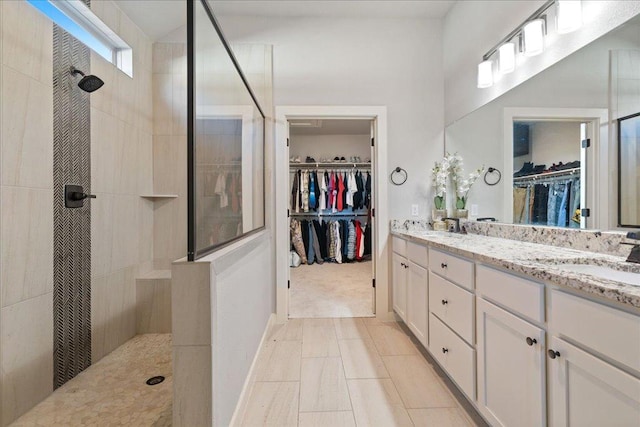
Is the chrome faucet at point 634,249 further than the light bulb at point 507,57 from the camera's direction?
No

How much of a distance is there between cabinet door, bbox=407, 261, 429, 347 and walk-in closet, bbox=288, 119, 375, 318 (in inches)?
87.7

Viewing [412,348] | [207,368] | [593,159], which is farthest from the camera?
[412,348]

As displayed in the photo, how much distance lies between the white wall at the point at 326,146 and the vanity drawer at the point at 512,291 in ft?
14.6

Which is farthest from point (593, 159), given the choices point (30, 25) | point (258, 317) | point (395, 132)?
point (30, 25)

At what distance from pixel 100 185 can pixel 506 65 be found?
10.0 ft

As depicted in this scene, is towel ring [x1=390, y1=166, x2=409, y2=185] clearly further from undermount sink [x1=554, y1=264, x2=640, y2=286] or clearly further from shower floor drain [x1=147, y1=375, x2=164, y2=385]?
shower floor drain [x1=147, y1=375, x2=164, y2=385]

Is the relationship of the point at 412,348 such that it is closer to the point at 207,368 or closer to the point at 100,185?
the point at 207,368

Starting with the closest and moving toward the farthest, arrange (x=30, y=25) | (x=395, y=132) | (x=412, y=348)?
(x=30, y=25) → (x=412, y=348) → (x=395, y=132)

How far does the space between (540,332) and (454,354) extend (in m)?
0.66

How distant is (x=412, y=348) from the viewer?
6.93 feet

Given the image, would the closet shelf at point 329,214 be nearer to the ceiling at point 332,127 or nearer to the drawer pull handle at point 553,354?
the ceiling at point 332,127

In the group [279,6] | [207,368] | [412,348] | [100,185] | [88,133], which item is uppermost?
[279,6]

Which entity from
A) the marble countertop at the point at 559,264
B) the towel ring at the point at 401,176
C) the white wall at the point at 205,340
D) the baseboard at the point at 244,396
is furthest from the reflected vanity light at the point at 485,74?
the baseboard at the point at 244,396

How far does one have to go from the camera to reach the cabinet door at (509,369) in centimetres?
96
